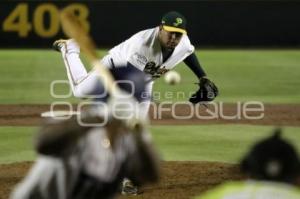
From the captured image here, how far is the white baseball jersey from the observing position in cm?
805

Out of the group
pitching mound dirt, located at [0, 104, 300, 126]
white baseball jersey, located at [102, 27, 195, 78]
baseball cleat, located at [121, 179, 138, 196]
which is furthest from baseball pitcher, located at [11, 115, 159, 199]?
pitching mound dirt, located at [0, 104, 300, 126]

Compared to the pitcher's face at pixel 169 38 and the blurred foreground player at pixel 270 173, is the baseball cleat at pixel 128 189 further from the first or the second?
the blurred foreground player at pixel 270 173

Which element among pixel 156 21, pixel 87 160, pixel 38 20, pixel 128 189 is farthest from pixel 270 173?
pixel 38 20

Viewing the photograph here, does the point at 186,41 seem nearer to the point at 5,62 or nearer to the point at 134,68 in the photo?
the point at 134,68

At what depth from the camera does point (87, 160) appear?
11.3ft

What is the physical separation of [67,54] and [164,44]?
4.36 ft

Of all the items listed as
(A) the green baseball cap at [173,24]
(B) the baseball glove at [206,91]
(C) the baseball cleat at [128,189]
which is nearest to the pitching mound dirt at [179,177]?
(C) the baseball cleat at [128,189]

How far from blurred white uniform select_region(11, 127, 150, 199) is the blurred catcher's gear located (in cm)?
71

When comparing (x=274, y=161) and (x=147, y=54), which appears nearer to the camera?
(x=274, y=161)

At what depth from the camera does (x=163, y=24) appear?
7930 mm

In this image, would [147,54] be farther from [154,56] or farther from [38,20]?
[38,20]

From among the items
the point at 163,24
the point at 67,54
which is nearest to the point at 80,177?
the point at 163,24

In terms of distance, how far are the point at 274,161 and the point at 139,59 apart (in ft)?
17.3

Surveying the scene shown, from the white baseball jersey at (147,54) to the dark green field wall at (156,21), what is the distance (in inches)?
537
